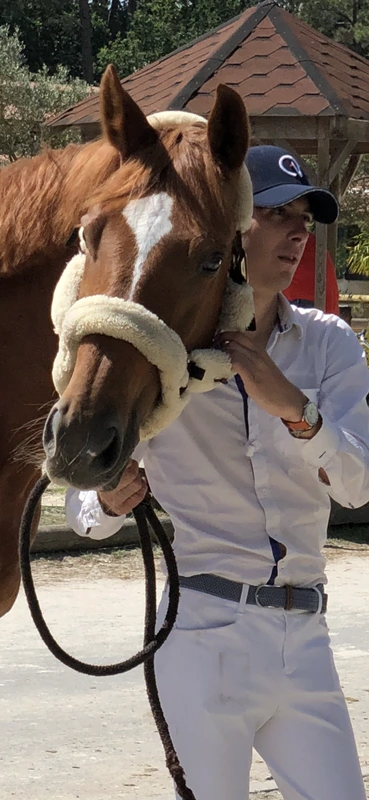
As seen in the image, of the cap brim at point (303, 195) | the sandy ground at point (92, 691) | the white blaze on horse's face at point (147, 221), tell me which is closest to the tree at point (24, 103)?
the sandy ground at point (92, 691)

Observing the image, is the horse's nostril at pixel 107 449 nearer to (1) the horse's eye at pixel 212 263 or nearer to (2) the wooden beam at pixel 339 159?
(1) the horse's eye at pixel 212 263

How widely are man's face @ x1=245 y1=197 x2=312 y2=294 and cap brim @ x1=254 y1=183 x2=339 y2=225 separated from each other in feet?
0.09

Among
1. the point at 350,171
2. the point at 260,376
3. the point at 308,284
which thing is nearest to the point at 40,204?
the point at 260,376

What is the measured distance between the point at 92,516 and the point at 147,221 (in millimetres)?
785

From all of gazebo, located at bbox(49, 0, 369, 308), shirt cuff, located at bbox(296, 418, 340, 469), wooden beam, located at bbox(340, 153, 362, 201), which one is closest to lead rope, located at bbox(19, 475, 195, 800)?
shirt cuff, located at bbox(296, 418, 340, 469)

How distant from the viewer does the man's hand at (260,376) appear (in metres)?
1.87

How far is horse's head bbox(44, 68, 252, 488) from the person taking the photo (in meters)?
1.60

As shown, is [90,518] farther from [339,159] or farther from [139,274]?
[339,159]

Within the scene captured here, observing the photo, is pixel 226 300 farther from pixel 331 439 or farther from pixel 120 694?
pixel 120 694

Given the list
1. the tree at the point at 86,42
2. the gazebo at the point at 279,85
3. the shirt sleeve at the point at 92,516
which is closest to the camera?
the shirt sleeve at the point at 92,516

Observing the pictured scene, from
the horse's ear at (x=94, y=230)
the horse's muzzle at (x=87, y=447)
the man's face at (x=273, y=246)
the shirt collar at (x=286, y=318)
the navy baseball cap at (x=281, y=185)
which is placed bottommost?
the horse's muzzle at (x=87, y=447)

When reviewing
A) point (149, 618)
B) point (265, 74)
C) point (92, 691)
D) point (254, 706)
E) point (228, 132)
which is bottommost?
point (92, 691)

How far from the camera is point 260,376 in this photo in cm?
188

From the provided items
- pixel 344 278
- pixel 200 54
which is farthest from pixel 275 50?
pixel 344 278
